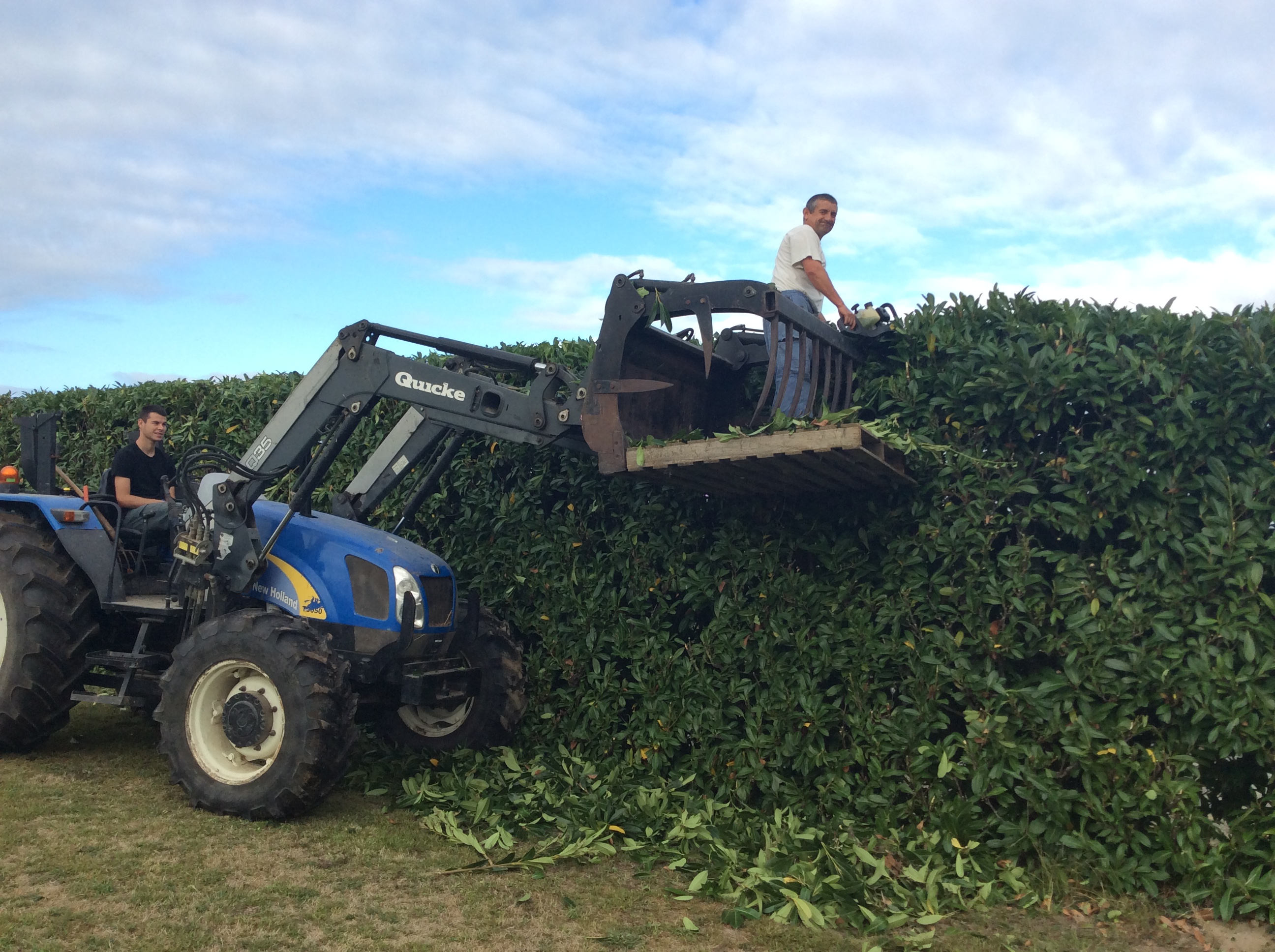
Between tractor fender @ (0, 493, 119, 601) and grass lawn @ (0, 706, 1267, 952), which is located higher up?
tractor fender @ (0, 493, 119, 601)

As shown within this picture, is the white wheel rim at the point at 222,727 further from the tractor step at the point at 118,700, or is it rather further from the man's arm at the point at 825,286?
the man's arm at the point at 825,286

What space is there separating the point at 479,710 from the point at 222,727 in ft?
5.30

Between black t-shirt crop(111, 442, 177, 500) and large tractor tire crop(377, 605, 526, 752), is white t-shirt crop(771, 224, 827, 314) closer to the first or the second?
large tractor tire crop(377, 605, 526, 752)

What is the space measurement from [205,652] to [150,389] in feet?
19.1

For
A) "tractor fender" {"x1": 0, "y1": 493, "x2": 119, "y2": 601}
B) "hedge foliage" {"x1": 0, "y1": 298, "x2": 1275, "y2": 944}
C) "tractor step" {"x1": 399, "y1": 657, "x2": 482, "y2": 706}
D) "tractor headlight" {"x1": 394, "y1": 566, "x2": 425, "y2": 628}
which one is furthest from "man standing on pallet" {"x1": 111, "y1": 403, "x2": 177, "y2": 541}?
"hedge foliage" {"x1": 0, "y1": 298, "x2": 1275, "y2": 944}

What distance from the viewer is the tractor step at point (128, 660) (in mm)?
6438

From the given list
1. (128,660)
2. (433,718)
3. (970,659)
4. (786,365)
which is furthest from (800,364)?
(128,660)

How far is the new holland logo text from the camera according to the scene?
628 cm

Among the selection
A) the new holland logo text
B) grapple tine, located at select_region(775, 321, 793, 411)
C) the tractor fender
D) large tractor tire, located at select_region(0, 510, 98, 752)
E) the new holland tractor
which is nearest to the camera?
grapple tine, located at select_region(775, 321, 793, 411)

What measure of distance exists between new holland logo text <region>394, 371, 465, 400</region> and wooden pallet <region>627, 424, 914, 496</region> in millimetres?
1249

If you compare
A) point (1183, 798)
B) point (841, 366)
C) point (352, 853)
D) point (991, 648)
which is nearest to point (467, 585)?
point (352, 853)

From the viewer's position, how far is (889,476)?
583 cm

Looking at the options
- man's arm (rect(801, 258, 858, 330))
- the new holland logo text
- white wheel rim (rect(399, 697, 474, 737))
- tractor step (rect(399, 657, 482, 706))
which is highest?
man's arm (rect(801, 258, 858, 330))

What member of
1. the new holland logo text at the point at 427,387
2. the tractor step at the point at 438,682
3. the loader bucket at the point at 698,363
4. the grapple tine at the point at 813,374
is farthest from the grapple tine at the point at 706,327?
the tractor step at the point at 438,682
